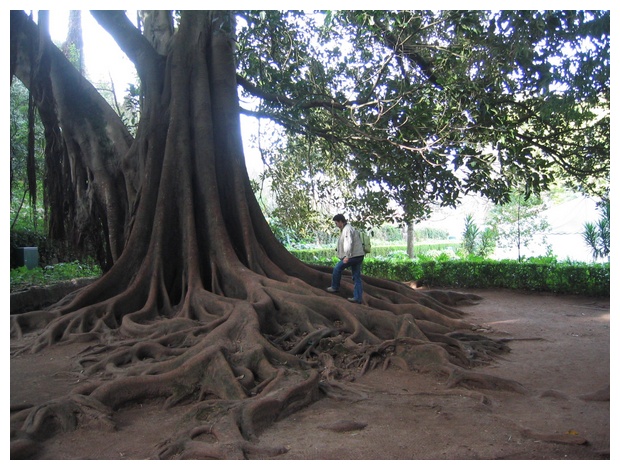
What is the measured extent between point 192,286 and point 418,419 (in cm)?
353

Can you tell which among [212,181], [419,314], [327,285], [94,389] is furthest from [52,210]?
[419,314]

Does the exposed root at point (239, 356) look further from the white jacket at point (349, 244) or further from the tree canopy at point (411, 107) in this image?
the tree canopy at point (411, 107)

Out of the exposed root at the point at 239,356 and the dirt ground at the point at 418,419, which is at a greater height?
the exposed root at the point at 239,356

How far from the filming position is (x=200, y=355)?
461cm

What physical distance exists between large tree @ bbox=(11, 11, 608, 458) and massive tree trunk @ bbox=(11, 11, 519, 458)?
0.02m

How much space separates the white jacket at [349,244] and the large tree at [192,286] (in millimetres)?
521

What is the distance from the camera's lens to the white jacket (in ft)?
24.7

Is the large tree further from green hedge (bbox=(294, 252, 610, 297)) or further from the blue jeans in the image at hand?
green hedge (bbox=(294, 252, 610, 297))

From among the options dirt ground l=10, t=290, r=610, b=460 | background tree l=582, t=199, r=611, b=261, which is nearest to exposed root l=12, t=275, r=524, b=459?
dirt ground l=10, t=290, r=610, b=460

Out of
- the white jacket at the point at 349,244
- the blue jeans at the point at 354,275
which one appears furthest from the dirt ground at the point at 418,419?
the white jacket at the point at 349,244

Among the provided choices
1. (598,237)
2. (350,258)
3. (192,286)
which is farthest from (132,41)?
(598,237)

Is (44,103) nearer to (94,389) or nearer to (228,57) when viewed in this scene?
(228,57)

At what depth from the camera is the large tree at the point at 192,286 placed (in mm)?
4309

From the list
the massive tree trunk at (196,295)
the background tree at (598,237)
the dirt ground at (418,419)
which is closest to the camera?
the dirt ground at (418,419)
